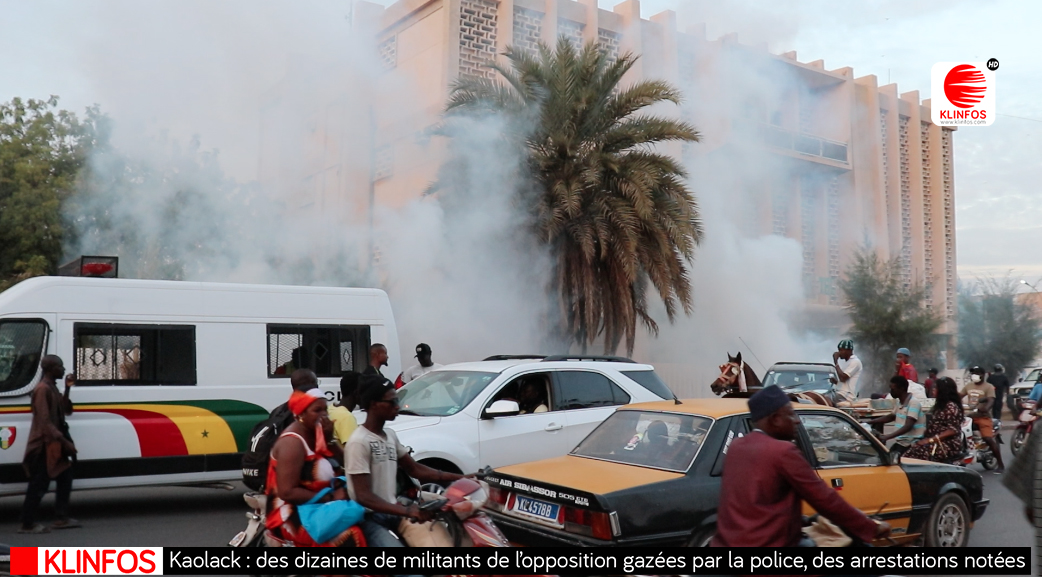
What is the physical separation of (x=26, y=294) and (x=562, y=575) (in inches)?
251

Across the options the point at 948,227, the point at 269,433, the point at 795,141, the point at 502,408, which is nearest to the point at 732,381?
the point at 502,408

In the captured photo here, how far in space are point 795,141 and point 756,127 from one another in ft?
7.97

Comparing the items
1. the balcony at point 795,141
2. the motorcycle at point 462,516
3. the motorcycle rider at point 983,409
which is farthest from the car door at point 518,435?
the balcony at point 795,141

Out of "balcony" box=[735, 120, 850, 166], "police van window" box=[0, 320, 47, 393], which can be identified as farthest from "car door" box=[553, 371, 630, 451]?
"balcony" box=[735, 120, 850, 166]

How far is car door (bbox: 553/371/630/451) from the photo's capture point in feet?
26.8

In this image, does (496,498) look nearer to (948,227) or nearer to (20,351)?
(20,351)

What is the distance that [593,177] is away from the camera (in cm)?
1567

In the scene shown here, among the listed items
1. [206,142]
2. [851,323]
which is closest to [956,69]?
[851,323]

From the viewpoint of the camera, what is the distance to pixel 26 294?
826cm

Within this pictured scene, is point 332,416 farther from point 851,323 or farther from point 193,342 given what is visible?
point 851,323

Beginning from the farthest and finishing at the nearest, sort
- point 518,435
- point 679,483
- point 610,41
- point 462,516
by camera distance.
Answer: point 610,41, point 518,435, point 679,483, point 462,516

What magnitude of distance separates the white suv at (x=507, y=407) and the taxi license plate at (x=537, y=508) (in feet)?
6.47

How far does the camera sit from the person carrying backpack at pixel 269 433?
5609 millimetres

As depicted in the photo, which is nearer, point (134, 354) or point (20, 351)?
point (20, 351)
